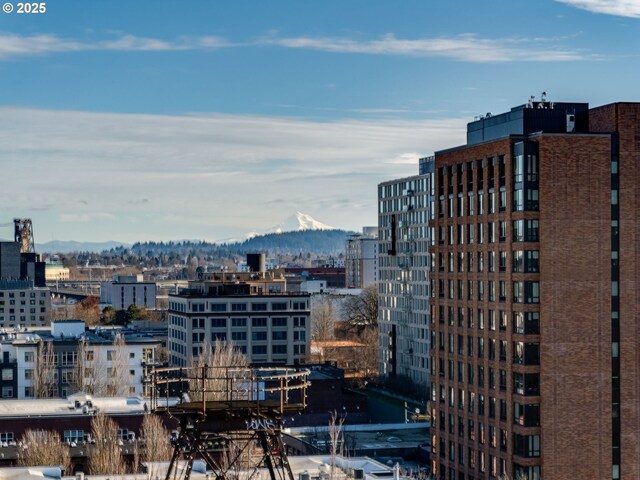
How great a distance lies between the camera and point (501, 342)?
215 ft

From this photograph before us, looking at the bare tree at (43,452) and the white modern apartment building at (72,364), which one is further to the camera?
the white modern apartment building at (72,364)

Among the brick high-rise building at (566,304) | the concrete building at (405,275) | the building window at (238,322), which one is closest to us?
the brick high-rise building at (566,304)

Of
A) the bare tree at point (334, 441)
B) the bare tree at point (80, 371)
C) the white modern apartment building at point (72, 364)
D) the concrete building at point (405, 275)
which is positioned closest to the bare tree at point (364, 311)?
the concrete building at point (405, 275)

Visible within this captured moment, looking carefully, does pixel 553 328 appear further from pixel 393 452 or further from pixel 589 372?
pixel 393 452

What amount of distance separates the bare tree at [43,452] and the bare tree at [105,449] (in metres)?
1.44

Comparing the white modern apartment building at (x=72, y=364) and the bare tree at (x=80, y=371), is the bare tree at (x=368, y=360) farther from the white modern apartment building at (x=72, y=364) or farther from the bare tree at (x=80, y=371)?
the bare tree at (x=80, y=371)

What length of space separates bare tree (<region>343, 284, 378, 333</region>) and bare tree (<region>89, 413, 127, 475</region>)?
3811 inches

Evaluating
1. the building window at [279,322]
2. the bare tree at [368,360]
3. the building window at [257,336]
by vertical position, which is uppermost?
the building window at [279,322]

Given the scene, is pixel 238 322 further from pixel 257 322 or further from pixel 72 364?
pixel 72 364

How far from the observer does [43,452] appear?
67.3m

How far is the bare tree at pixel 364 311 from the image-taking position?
172 metres

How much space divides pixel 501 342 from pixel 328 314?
107 metres

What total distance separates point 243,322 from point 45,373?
926 inches

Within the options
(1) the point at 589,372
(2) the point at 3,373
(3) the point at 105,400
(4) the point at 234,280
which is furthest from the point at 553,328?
(4) the point at 234,280
